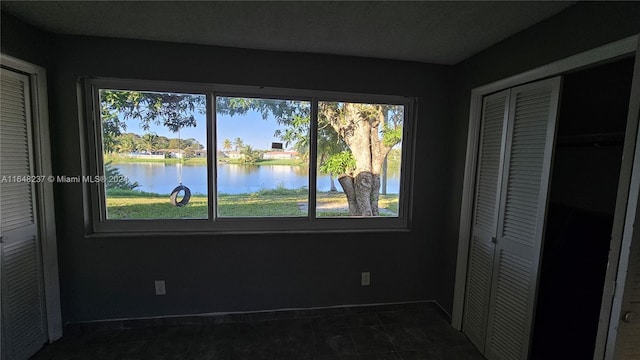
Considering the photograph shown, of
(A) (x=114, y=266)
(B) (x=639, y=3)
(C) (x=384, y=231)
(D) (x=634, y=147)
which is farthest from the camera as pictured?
(C) (x=384, y=231)

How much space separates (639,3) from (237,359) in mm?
2964

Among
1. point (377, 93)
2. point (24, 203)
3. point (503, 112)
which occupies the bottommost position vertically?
point (24, 203)

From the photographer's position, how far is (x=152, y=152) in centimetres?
221

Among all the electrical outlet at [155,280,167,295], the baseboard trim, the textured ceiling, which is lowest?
the baseboard trim

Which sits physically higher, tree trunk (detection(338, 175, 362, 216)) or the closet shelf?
the closet shelf

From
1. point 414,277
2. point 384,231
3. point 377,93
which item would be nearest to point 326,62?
point 377,93

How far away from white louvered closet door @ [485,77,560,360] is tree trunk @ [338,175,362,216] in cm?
Answer: 113

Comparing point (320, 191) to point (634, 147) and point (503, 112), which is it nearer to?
point (503, 112)

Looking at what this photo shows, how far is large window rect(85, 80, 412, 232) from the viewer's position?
7.16 feet

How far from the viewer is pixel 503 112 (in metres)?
1.90

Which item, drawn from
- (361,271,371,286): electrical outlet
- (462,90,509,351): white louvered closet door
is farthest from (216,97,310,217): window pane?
(462,90,509,351): white louvered closet door

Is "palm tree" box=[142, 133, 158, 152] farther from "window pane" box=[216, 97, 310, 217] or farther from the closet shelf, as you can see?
the closet shelf

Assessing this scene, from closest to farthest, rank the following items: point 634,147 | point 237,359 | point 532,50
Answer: point 634,147 < point 532,50 < point 237,359

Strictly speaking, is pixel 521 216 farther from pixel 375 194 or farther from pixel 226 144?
pixel 226 144
